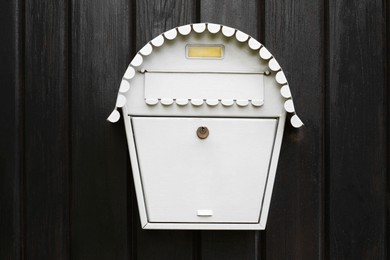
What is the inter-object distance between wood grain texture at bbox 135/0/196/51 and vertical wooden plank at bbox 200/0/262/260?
29mm

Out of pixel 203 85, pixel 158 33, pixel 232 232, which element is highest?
pixel 158 33

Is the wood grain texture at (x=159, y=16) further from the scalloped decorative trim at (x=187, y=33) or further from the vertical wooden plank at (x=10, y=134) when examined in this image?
the vertical wooden plank at (x=10, y=134)

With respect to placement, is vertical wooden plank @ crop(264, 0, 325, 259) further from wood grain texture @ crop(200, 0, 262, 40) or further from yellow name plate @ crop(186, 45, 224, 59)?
yellow name plate @ crop(186, 45, 224, 59)

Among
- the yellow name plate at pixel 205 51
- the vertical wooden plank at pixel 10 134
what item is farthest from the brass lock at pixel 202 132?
the vertical wooden plank at pixel 10 134

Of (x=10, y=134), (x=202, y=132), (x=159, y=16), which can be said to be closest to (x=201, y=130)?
(x=202, y=132)

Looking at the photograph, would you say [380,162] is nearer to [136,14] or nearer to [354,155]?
[354,155]

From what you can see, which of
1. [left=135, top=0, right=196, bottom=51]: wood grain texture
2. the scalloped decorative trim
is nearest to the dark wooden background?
[left=135, top=0, right=196, bottom=51]: wood grain texture

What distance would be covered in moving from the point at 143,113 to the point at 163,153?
76 millimetres

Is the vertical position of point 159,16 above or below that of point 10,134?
above

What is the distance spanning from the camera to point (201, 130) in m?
0.79

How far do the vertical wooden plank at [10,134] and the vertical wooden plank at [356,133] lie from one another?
60 cm

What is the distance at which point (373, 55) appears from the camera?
0.93 metres

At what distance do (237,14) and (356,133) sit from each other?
12.8 inches

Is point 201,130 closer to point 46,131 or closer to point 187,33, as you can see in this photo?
point 187,33
